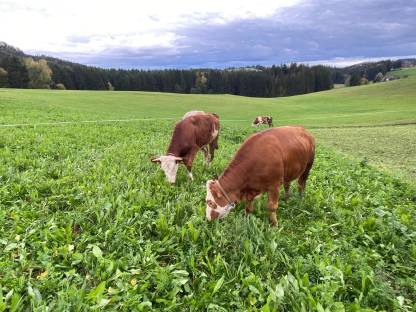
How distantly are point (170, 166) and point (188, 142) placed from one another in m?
1.61

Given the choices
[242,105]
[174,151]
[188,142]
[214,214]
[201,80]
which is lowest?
[242,105]

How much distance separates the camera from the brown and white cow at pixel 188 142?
33.0 feet

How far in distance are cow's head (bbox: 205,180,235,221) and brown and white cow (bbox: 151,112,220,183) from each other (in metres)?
2.42

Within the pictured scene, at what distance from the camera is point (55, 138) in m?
15.7

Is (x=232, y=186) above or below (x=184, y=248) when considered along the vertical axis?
above

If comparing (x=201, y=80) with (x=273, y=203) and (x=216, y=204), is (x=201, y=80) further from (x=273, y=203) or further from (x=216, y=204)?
(x=216, y=204)

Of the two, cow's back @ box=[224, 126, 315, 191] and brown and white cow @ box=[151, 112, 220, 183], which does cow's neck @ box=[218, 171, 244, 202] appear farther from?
brown and white cow @ box=[151, 112, 220, 183]

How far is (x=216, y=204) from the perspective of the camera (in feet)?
24.5

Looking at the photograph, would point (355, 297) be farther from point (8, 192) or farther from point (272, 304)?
point (8, 192)

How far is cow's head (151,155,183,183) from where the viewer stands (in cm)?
990

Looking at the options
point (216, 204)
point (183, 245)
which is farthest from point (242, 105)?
point (183, 245)

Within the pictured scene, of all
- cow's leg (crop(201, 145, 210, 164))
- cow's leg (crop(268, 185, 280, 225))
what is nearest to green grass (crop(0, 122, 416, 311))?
cow's leg (crop(268, 185, 280, 225))

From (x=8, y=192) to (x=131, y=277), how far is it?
4.35 m

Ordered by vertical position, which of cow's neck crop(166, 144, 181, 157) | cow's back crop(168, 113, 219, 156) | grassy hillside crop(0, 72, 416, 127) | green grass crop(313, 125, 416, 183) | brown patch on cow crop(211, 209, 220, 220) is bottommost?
grassy hillside crop(0, 72, 416, 127)
